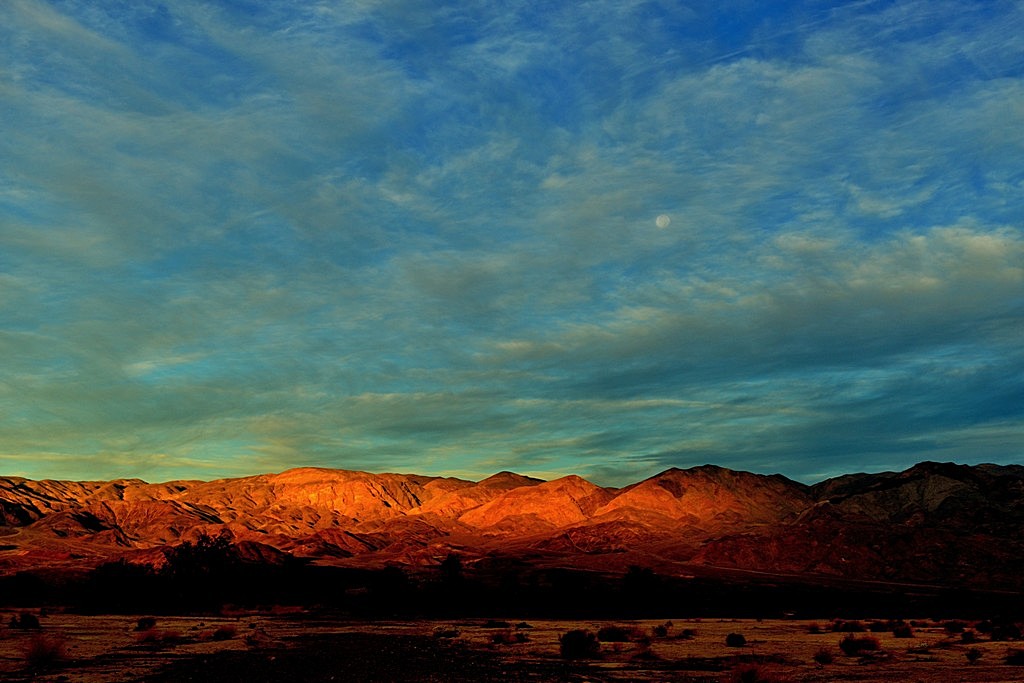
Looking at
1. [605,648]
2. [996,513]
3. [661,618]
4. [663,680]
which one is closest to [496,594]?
[661,618]

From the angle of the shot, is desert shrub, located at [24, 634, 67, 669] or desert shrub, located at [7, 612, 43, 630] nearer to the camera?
desert shrub, located at [24, 634, 67, 669]

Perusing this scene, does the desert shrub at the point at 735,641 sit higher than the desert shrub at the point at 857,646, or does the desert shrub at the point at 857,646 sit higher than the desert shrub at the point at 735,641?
the desert shrub at the point at 857,646

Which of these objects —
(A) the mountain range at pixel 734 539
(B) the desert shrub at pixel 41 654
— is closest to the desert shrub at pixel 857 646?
(B) the desert shrub at pixel 41 654

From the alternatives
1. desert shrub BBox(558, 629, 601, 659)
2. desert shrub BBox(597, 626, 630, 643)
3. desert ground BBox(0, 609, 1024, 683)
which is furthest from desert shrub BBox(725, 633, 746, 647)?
desert shrub BBox(558, 629, 601, 659)

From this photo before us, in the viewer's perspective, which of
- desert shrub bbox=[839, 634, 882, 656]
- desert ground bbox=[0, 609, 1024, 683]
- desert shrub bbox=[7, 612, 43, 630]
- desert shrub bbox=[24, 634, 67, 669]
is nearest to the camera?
desert ground bbox=[0, 609, 1024, 683]

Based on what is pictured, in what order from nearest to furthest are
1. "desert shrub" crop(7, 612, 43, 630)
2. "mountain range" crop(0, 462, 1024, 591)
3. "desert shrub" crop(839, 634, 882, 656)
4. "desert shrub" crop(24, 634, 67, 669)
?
"desert shrub" crop(24, 634, 67, 669)
"desert shrub" crop(839, 634, 882, 656)
"desert shrub" crop(7, 612, 43, 630)
"mountain range" crop(0, 462, 1024, 591)

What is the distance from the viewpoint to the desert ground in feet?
85.4

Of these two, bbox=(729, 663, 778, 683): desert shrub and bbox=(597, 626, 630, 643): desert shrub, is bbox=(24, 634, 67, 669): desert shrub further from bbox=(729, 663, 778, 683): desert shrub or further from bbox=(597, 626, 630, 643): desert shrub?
bbox=(597, 626, 630, 643): desert shrub

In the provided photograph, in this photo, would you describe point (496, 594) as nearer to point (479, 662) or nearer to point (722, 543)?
point (722, 543)

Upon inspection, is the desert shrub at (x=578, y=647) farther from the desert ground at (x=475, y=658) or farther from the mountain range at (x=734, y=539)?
the mountain range at (x=734, y=539)

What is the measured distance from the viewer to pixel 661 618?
72750 mm

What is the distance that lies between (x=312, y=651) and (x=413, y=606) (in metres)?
55.8

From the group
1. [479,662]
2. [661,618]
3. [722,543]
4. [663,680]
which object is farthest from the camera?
[722,543]

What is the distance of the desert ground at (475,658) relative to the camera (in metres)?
26.0
